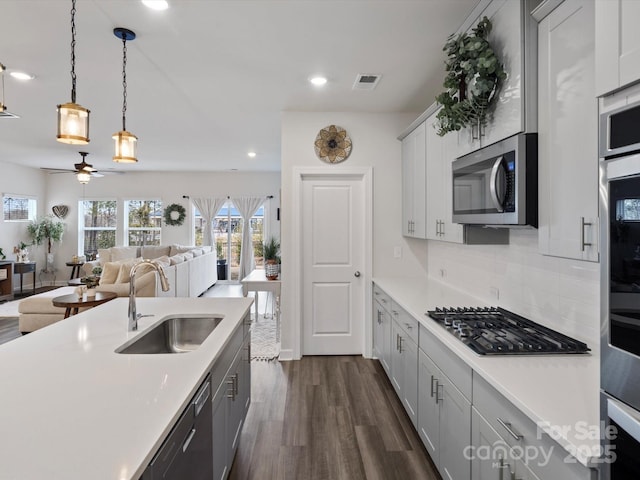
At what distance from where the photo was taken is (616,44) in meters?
0.91

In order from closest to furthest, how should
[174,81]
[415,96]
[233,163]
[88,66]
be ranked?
1. [88,66]
2. [174,81]
3. [415,96]
4. [233,163]

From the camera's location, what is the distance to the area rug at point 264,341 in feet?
13.5

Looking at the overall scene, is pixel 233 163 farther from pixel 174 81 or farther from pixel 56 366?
pixel 56 366

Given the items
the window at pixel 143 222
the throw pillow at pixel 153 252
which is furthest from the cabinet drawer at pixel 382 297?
the window at pixel 143 222

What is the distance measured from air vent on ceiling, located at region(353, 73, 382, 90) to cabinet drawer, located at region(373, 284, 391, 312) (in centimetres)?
184

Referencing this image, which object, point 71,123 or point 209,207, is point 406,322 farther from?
point 209,207

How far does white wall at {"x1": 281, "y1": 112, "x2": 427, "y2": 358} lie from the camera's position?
3.97m

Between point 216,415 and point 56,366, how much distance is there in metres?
0.68

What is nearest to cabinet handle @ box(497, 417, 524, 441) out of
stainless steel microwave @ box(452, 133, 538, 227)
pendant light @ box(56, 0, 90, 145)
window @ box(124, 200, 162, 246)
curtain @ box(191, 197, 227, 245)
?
stainless steel microwave @ box(452, 133, 538, 227)

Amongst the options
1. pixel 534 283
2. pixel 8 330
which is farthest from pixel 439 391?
pixel 8 330

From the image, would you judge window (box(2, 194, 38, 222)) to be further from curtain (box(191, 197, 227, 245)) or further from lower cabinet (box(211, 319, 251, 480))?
lower cabinet (box(211, 319, 251, 480))

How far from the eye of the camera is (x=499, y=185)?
179cm

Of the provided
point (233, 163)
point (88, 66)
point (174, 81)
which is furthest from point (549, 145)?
point (233, 163)

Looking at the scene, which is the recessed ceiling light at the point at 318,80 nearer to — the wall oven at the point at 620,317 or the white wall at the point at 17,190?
the wall oven at the point at 620,317
